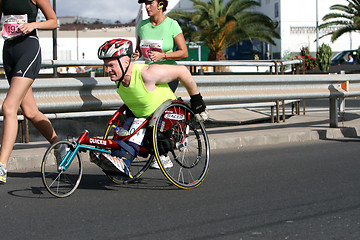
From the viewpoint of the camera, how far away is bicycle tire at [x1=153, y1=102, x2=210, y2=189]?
5.41m

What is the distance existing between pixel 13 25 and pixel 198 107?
1757 mm

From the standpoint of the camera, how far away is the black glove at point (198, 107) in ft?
18.5

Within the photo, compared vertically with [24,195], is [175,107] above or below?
above

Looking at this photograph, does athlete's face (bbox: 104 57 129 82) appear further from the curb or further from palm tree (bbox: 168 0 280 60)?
palm tree (bbox: 168 0 280 60)

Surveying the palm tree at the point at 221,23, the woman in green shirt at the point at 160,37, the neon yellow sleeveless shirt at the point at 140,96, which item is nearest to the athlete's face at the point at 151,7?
the woman in green shirt at the point at 160,37

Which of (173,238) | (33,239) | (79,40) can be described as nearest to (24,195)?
(33,239)

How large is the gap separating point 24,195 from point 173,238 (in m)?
1.80

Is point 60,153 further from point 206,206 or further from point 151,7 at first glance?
point 151,7

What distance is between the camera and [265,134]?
28.2 ft

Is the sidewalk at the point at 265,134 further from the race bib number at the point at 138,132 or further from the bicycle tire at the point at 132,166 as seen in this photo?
the race bib number at the point at 138,132

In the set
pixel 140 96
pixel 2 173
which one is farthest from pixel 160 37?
pixel 2 173

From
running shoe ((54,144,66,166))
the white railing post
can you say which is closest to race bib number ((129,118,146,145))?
running shoe ((54,144,66,166))

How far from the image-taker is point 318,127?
9500mm

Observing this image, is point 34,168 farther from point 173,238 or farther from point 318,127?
point 318,127
